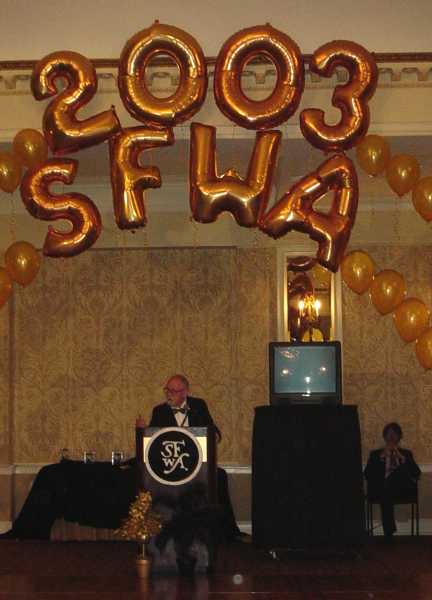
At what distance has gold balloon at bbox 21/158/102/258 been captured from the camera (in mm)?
7281

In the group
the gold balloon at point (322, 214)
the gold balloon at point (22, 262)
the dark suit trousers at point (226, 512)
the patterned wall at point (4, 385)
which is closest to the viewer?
the gold balloon at point (322, 214)

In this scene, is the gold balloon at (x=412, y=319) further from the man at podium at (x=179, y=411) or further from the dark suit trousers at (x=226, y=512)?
the dark suit trousers at (x=226, y=512)

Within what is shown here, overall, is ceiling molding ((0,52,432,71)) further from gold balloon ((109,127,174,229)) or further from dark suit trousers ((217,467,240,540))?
dark suit trousers ((217,467,240,540))

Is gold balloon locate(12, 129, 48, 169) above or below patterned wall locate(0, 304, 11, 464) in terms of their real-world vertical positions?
above

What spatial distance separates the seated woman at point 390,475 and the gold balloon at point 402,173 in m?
2.81

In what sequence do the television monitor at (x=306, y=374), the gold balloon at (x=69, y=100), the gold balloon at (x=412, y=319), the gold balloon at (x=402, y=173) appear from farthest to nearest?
1. the television monitor at (x=306, y=374)
2. the gold balloon at (x=412, y=319)
3. the gold balloon at (x=402, y=173)
4. the gold balloon at (x=69, y=100)

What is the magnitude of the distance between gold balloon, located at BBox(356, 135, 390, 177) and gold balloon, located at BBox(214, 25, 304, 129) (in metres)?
0.74

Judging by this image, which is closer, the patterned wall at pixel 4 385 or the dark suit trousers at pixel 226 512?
the dark suit trousers at pixel 226 512

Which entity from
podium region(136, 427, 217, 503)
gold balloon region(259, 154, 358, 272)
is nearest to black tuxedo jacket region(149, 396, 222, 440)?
podium region(136, 427, 217, 503)

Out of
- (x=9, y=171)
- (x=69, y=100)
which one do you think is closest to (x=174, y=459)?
(x=9, y=171)

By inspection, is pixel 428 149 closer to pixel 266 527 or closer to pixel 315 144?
pixel 315 144

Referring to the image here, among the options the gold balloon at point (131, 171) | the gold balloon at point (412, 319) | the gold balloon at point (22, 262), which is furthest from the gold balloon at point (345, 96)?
the gold balloon at point (22, 262)

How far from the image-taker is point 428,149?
849 cm

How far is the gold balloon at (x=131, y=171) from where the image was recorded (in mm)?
7172
